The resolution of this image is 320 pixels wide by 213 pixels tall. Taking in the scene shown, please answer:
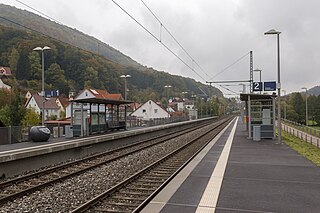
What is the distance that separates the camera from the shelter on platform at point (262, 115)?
2139 cm

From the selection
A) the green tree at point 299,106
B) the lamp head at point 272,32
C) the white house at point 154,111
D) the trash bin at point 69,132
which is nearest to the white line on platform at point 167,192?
the lamp head at point 272,32

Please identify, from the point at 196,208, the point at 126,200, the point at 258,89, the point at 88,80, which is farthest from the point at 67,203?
the point at 88,80

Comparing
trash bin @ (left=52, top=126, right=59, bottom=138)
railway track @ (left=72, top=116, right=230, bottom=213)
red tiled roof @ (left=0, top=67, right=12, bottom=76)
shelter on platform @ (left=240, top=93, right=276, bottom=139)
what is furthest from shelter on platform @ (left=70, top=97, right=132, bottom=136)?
red tiled roof @ (left=0, top=67, right=12, bottom=76)

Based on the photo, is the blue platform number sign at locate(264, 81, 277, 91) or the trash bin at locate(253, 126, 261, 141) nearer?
the trash bin at locate(253, 126, 261, 141)

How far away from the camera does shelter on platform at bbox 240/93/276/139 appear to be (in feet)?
70.2

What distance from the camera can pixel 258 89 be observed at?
24.0m

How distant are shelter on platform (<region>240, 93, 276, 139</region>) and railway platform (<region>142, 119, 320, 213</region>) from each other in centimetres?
967

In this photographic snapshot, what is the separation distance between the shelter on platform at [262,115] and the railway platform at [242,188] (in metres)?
9.67

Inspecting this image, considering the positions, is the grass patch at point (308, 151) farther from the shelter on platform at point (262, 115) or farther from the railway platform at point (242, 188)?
the shelter on platform at point (262, 115)

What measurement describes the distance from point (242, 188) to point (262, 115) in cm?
1511

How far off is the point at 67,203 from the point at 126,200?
1280 mm

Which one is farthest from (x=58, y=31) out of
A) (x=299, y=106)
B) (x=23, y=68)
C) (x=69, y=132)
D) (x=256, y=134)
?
(x=299, y=106)

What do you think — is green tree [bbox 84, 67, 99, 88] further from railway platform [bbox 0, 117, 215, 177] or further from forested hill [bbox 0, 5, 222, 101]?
railway platform [bbox 0, 117, 215, 177]

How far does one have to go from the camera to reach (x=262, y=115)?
71.9 ft
